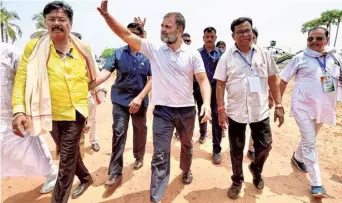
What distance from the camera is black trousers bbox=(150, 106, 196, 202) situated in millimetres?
2764

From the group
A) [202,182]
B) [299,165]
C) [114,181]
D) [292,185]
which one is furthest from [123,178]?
[299,165]

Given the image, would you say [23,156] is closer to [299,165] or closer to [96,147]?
[96,147]

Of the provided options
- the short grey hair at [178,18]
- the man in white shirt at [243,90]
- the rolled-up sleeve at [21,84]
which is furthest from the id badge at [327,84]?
the rolled-up sleeve at [21,84]

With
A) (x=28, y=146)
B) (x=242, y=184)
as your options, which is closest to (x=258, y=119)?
(x=242, y=184)

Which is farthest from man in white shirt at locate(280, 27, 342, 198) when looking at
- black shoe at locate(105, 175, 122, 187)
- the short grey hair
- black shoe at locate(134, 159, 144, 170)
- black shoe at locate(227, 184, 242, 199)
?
black shoe at locate(105, 175, 122, 187)

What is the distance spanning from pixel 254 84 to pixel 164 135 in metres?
1.25

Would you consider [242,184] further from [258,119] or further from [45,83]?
A: [45,83]

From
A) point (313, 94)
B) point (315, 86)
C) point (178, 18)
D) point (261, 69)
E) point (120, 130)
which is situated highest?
point (178, 18)

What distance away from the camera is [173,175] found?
3.85 metres

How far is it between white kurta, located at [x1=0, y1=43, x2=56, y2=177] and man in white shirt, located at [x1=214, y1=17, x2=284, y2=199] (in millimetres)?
2305

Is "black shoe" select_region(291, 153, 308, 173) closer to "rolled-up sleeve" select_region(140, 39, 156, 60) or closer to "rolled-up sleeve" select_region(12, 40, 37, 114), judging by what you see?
"rolled-up sleeve" select_region(140, 39, 156, 60)

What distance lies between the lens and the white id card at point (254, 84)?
3150 mm

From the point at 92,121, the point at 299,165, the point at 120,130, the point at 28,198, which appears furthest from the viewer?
the point at 92,121

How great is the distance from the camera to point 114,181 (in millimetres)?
3393
